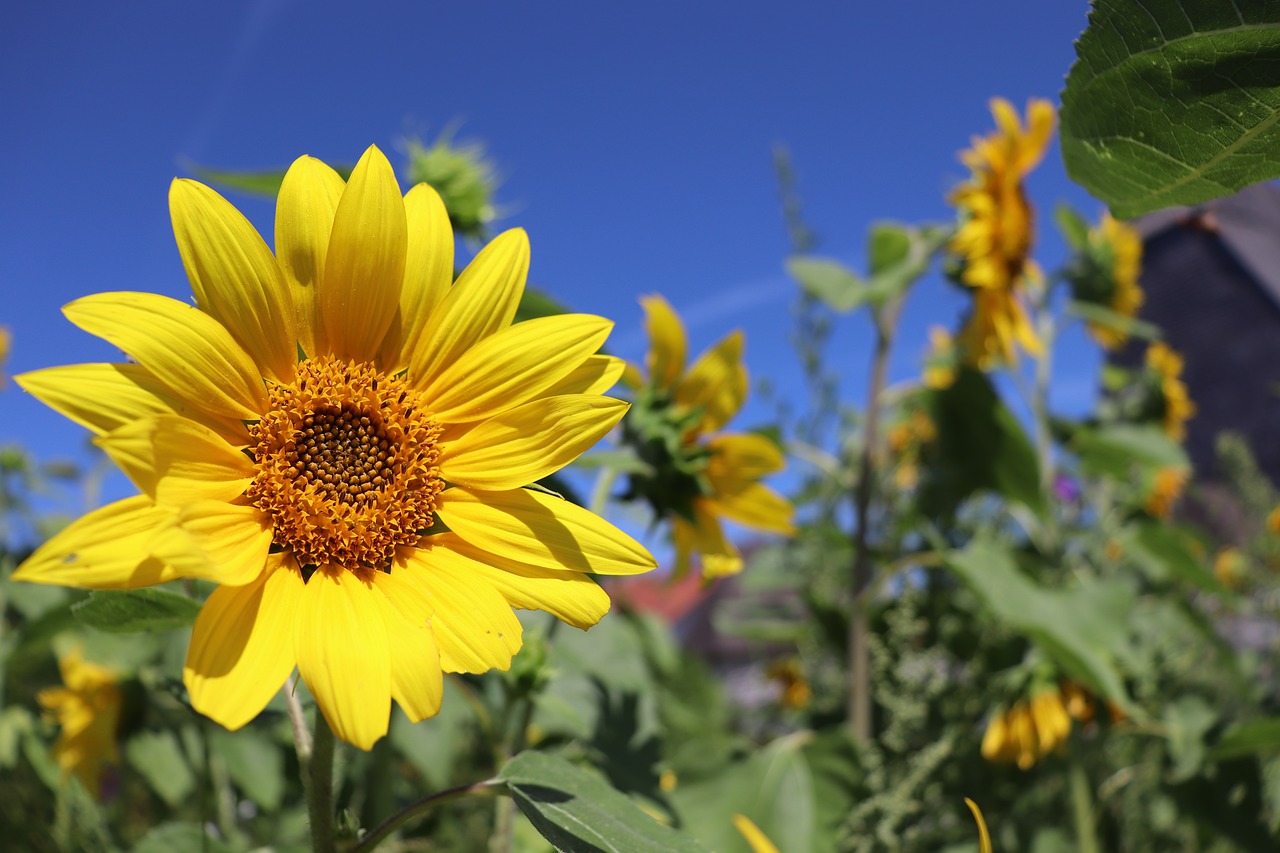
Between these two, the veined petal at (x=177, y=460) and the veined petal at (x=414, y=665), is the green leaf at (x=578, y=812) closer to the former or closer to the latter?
the veined petal at (x=414, y=665)

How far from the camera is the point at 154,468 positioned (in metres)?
0.62

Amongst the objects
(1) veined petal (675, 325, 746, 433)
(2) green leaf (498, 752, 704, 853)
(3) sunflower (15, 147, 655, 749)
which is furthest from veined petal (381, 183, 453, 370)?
(1) veined petal (675, 325, 746, 433)

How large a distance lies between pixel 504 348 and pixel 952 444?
1406 mm

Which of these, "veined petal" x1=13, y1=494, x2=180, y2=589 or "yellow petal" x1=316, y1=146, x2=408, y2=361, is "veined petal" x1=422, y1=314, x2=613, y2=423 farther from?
"veined petal" x1=13, y1=494, x2=180, y2=589

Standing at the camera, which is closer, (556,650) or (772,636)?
(556,650)

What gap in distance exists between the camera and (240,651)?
2.02ft

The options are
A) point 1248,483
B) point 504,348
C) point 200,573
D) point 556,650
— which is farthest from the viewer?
point 1248,483

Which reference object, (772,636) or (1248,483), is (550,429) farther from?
(1248,483)

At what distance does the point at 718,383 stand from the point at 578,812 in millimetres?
745

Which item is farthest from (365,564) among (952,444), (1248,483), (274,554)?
(1248,483)

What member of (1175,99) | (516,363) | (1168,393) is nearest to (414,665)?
(516,363)

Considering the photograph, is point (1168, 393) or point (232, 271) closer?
point (232, 271)

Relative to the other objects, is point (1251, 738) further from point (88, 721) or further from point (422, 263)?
point (88, 721)

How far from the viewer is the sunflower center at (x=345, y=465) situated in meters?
0.73
